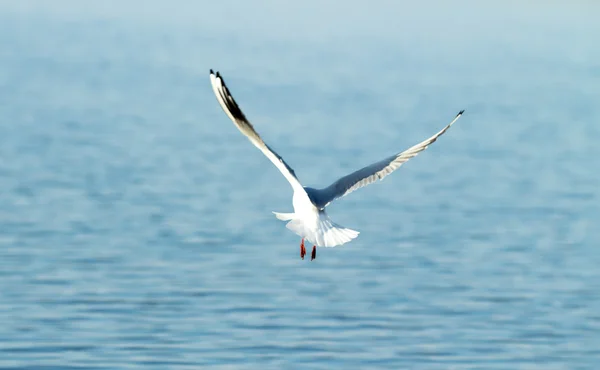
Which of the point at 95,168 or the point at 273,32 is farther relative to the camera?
the point at 273,32

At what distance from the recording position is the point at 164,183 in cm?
1833

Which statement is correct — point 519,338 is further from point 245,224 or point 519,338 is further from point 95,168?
point 95,168

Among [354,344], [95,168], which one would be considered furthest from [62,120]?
[354,344]

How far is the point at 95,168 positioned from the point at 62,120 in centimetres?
490

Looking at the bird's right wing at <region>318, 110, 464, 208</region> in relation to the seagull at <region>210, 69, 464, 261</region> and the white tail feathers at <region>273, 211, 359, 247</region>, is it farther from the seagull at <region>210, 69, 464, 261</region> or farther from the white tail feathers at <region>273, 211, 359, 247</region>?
the white tail feathers at <region>273, 211, 359, 247</region>

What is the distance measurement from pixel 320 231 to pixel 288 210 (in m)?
7.97

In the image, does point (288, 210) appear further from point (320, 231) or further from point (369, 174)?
point (320, 231)

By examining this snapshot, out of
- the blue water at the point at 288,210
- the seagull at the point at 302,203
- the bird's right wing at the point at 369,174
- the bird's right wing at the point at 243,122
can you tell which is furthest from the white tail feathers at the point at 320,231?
the blue water at the point at 288,210

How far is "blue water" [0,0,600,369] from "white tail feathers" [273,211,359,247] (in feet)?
7.84

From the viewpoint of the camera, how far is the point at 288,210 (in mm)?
16922

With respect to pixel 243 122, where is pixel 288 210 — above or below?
above

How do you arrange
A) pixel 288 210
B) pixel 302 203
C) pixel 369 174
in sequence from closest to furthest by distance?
1. pixel 302 203
2. pixel 369 174
3. pixel 288 210

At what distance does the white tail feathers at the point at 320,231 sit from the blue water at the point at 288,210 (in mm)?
2390

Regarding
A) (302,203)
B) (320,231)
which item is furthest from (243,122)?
(320,231)
